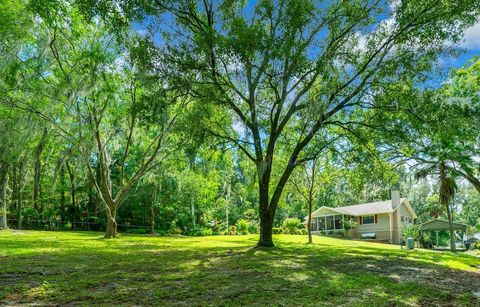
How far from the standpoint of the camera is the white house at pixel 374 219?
33.7m

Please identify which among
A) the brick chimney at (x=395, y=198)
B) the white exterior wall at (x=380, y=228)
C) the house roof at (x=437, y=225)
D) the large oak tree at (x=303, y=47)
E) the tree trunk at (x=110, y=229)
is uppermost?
the large oak tree at (x=303, y=47)

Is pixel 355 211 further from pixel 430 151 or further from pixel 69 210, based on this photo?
pixel 69 210

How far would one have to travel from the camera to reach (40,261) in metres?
8.21

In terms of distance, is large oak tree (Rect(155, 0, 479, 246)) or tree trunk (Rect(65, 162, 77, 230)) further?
tree trunk (Rect(65, 162, 77, 230))

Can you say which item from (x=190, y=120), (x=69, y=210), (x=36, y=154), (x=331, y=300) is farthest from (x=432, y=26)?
(x=69, y=210)

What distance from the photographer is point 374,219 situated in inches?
1384

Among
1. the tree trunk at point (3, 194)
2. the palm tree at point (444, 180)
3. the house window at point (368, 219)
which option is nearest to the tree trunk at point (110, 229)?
the tree trunk at point (3, 194)

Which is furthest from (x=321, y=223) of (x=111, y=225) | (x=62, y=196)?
(x=111, y=225)

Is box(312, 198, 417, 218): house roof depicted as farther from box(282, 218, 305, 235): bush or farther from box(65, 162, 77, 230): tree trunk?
box(65, 162, 77, 230): tree trunk

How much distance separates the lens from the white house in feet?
111

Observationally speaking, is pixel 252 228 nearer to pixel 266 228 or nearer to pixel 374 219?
pixel 374 219

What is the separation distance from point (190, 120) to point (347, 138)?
239 inches

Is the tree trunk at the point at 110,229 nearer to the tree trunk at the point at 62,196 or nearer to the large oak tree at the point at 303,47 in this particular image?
the large oak tree at the point at 303,47

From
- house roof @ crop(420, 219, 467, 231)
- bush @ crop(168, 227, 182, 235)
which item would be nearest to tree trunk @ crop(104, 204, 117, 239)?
bush @ crop(168, 227, 182, 235)
